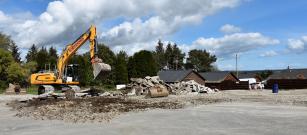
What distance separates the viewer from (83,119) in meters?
18.1

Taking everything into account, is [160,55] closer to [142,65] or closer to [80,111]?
[142,65]

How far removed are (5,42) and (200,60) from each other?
63738mm

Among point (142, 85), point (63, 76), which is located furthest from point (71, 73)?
point (142, 85)

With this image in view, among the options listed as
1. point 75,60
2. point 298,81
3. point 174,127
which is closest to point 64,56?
point 174,127

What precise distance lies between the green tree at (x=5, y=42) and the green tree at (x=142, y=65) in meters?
28.5

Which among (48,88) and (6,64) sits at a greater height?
(6,64)

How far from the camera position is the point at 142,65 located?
6378 centimetres

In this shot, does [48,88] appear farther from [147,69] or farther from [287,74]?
[287,74]

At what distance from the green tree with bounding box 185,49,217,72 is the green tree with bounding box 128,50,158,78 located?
64.1m

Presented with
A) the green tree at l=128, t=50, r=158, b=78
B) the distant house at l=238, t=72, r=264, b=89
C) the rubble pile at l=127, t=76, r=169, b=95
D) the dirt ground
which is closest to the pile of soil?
the dirt ground

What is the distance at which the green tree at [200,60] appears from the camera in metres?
128

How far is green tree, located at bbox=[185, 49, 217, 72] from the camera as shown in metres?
128

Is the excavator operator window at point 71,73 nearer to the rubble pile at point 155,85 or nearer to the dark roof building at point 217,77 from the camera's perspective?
the rubble pile at point 155,85

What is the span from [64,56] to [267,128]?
24800mm
